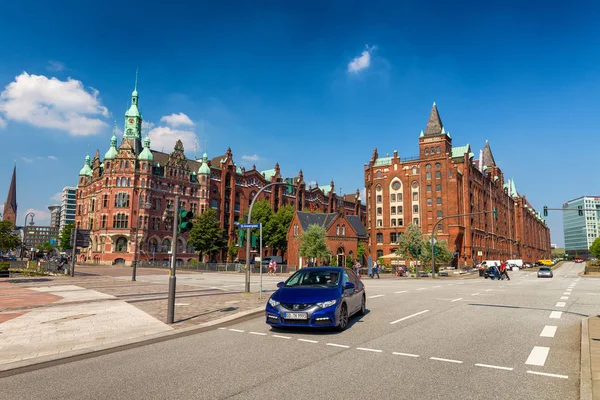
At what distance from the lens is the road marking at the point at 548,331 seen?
8981mm

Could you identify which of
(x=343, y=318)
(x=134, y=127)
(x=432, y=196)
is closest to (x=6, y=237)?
(x=343, y=318)

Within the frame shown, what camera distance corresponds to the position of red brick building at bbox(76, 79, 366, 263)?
67875 millimetres

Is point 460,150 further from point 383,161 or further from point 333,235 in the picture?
point 333,235

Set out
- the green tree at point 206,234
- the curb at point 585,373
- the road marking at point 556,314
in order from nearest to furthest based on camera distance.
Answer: the curb at point 585,373, the road marking at point 556,314, the green tree at point 206,234

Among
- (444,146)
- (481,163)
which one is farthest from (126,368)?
(481,163)

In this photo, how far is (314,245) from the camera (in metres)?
52.1

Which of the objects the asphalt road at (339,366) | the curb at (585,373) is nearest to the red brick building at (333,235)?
the asphalt road at (339,366)

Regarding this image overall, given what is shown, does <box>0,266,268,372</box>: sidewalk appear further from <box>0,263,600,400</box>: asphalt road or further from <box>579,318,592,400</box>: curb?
<box>579,318,592,400</box>: curb

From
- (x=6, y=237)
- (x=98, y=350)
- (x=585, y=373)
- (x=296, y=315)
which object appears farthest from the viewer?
(x=6, y=237)

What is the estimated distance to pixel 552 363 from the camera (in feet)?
21.7

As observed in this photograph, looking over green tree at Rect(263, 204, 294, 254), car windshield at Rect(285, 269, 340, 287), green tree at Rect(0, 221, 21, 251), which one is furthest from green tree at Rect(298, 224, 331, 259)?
car windshield at Rect(285, 269, 340, 287)

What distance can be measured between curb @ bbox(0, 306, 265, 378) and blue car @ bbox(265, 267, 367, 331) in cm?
193

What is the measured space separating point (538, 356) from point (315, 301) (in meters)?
4.28

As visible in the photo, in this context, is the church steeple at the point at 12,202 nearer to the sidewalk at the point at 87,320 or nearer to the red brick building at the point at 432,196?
the red brick building at the point at 432,196
